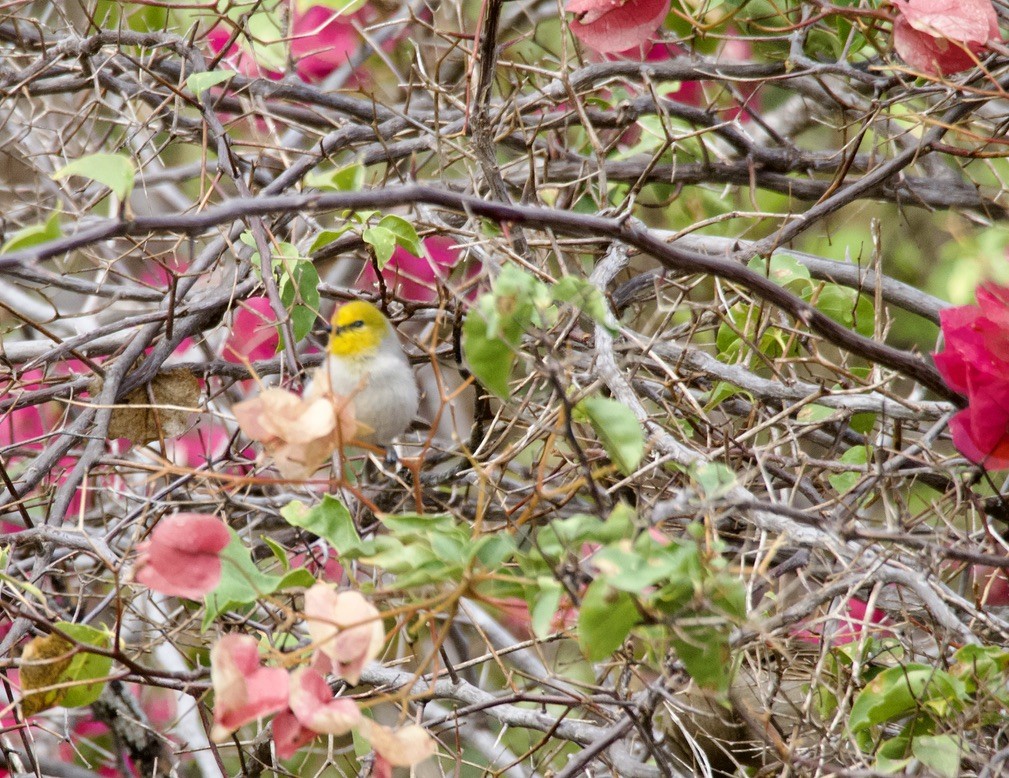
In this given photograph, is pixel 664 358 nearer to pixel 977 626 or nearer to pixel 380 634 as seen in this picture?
pixel 977 626

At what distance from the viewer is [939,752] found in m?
1.24

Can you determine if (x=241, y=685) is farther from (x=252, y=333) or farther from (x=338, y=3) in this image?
(x=338, y=3)

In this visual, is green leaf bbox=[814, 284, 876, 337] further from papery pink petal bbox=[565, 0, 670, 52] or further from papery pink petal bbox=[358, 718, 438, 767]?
papery pink petal bbox=[358, 718, 438, 767]

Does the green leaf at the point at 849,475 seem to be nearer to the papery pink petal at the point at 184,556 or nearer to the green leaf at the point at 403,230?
the green leaf at the point at 403,230

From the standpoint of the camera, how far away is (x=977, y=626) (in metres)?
1.49

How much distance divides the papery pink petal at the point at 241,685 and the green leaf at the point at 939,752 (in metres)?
0.78

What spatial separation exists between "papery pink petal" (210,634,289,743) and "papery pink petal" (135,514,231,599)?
0.10 meters

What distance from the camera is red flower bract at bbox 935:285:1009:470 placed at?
1.28m

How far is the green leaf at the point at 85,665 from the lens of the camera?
1.24 metres

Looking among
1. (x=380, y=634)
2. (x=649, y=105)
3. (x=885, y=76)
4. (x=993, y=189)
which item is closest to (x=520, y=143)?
(x=649, y=105)

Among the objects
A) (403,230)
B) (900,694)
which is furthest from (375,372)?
(900,694)

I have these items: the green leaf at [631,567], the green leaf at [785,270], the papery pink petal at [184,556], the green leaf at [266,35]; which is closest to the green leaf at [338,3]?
the green leaf at [266,35]

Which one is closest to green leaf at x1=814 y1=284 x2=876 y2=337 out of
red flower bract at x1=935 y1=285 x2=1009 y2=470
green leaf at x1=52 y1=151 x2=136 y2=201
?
red flower bract at x1=935 y1=285 x2=1009 y2=470

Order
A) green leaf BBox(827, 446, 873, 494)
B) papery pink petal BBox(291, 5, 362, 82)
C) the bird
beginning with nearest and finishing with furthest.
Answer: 1. green leaf BBox(827, 446, 873, 494)
2. the bird
3. papery pink petal BBox(291, 5, 362, 82)
